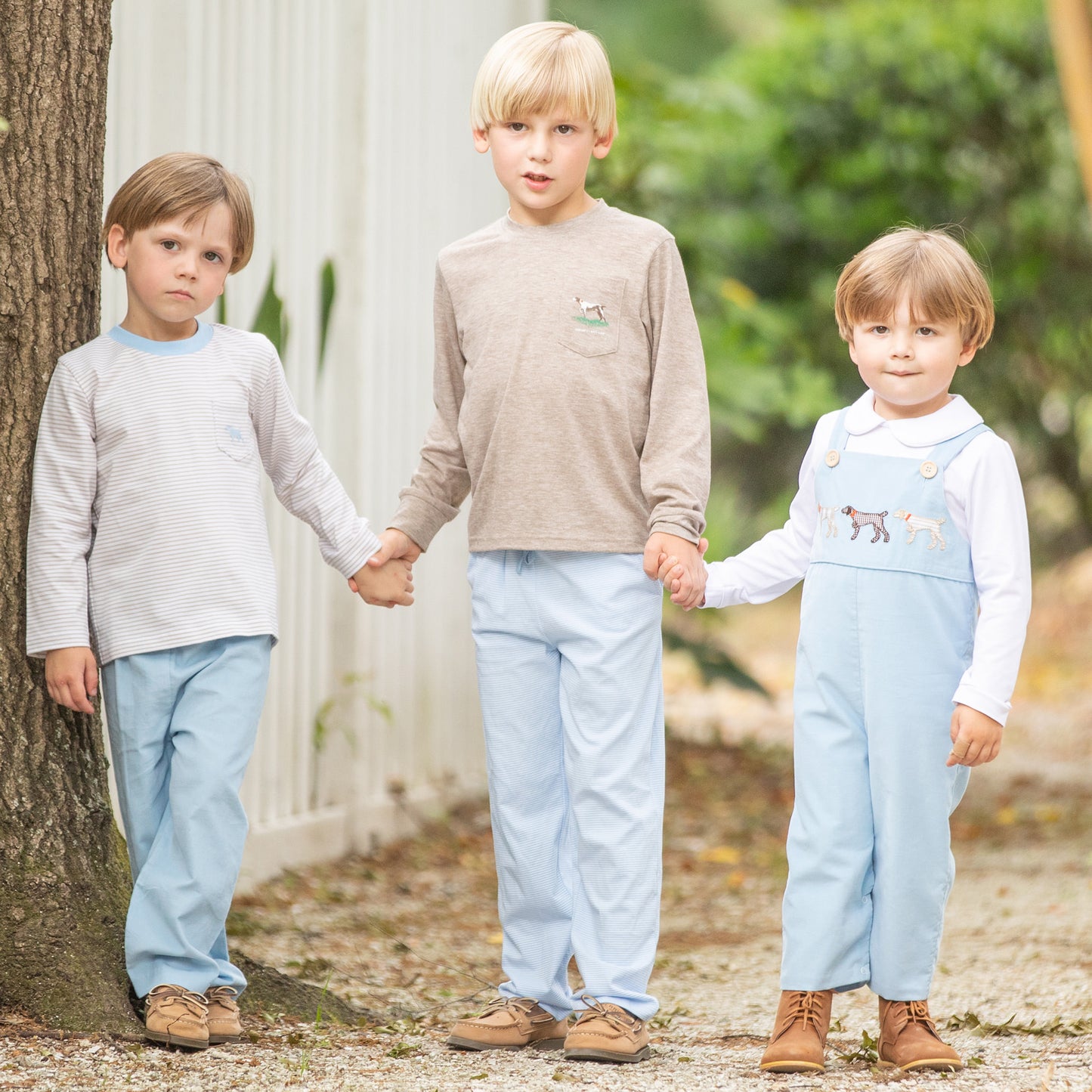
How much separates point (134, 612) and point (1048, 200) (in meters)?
9.04

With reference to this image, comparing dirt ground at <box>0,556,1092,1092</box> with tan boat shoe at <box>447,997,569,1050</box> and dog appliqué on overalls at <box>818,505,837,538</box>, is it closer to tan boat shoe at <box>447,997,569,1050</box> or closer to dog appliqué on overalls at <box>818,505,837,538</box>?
tan boat shoe at <box>447,997,569,1050</box>

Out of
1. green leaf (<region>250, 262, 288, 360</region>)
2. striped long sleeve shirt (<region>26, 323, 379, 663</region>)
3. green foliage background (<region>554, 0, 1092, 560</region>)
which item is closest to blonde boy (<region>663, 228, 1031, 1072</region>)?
striped long sleeve shirt (<region>26, 323, 379, 663</region>)

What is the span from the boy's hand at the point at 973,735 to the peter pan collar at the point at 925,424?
42 centimetres

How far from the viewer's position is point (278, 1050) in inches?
98.2

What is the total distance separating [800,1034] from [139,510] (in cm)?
135

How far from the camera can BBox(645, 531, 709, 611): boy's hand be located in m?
2.49

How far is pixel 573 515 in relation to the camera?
2.56m

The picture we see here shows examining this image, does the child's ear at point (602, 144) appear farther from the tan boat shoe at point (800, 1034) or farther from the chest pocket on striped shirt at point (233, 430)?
the tan boat shoe at point (800, 1034)

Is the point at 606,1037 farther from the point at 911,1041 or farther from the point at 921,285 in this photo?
the point at 921,285

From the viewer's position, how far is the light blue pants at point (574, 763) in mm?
2559

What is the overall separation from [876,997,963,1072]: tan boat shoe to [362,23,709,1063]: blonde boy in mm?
390

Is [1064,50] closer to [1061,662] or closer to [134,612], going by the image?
[1061,662]

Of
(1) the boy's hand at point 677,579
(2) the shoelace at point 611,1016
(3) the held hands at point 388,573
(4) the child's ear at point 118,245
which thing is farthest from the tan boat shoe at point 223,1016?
(4) the child's ear at point 118,245

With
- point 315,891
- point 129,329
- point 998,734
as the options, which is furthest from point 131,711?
point 315,891
